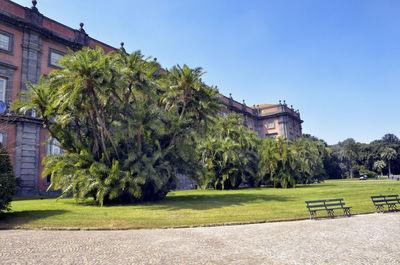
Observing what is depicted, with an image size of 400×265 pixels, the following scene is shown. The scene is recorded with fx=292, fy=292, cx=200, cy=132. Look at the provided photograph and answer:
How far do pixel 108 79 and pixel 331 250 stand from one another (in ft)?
48.5

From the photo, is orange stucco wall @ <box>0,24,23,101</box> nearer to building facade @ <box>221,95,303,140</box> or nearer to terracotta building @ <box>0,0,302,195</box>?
terracotta building @ <box>0,0,302,195</box>

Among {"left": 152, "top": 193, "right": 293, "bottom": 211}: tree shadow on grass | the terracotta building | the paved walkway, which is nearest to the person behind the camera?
the paved walkway

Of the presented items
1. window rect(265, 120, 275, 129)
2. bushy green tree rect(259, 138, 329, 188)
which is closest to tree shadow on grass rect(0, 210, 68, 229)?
bushy green tree rect(259, 138, 329, 188)

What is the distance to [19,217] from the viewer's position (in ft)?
41.9

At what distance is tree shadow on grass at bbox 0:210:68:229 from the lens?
37.6ft

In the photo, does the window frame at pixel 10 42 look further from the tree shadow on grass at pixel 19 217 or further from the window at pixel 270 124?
the window at pixel 270 124

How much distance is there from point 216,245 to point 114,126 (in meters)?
13.4

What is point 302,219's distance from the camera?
42.0 ft

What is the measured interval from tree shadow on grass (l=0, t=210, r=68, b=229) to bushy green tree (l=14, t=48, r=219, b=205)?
3.78 m

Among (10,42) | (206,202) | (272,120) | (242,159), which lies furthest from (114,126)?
(272,120)

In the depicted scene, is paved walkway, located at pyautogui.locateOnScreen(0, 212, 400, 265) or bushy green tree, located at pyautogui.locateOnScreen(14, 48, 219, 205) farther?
bushy green tree, located at pyautogui.locateOnScreen(14, 48, 219, 205)

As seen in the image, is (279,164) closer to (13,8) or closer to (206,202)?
(206,202)

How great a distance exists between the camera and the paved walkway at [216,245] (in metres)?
6.68

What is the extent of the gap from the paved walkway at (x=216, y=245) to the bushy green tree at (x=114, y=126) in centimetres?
808
